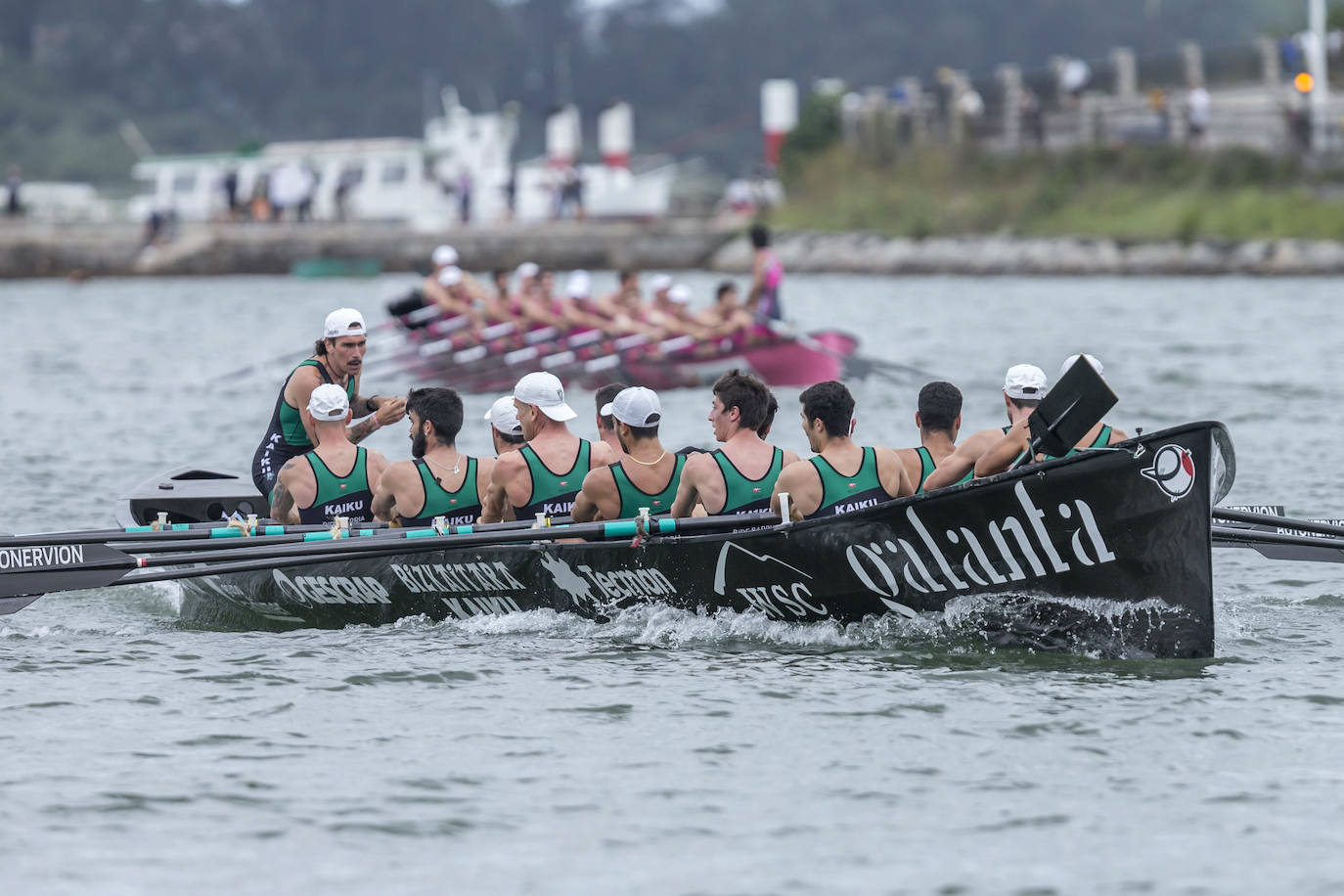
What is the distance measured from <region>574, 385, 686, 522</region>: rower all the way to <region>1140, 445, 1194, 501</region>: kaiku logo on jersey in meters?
2.63

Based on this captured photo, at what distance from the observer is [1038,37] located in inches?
4695

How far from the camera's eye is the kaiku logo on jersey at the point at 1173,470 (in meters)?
9.25

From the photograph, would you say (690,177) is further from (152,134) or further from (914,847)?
(914,847)

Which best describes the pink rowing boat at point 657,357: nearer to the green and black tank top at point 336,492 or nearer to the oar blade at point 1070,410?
the green and black tank top at point 336,492

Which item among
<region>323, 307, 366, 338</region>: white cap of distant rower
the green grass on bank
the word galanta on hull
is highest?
the green grass on bank

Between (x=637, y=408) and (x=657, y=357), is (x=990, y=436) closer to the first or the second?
(x=637, y=408)

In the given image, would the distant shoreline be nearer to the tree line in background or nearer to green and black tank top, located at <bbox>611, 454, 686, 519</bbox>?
green and black tank top, located at <bbox>611, 454, 686, 519</bbox>

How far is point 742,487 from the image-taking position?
35.2 ft

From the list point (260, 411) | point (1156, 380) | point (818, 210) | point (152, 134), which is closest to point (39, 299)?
point (818, 210)

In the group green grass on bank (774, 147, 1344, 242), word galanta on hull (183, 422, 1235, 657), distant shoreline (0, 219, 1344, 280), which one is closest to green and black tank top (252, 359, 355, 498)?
word galanta on hull (183, 422, 1235, 657)

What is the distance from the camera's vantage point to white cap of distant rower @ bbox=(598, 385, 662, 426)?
1056 centimetres

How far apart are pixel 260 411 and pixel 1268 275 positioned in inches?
944

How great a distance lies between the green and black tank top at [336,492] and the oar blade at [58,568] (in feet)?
3.47

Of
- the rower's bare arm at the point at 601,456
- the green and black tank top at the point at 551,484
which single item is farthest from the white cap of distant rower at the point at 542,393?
the rower's bare arm at the point at 601,456
